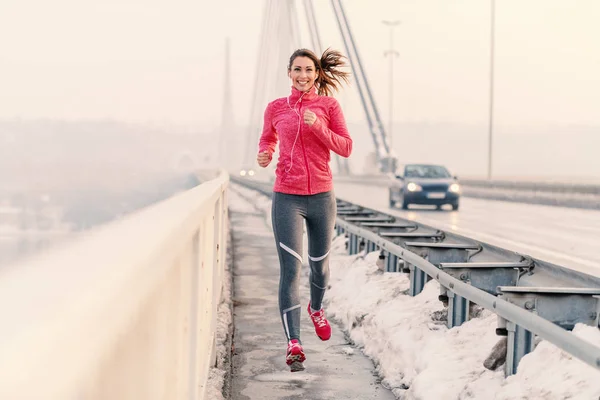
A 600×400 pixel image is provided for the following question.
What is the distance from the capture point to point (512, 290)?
491 centimetres

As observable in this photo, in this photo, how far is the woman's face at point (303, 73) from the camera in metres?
5.35

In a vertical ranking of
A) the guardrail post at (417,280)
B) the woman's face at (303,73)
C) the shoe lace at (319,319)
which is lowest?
the shoe lace at (319,319)

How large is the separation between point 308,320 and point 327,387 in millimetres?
2499

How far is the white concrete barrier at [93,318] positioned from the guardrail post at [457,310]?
3220 mm

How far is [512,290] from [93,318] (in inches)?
164

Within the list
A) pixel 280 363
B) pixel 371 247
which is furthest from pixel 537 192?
pixel 280 363

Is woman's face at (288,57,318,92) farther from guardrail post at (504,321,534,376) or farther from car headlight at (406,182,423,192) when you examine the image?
car headlight at (406,182,423,192)

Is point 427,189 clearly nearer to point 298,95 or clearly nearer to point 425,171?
point 425,171

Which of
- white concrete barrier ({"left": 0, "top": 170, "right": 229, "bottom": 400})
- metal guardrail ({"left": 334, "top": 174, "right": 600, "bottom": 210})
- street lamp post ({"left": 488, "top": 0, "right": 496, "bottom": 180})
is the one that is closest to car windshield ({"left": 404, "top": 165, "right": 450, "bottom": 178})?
metal guardrail ({"left": 334, "top": 174, "right": 600, "bottom": 210})

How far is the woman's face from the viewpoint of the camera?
535 centimetres

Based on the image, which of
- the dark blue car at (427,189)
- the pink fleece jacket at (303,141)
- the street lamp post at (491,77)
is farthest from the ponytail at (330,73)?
the street lamp post at (491,77)

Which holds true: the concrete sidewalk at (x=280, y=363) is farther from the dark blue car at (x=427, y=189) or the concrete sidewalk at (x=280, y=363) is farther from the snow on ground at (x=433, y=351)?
the dark blue car at (x=427, y=189)

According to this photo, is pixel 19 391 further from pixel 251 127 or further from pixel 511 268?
pixel 251 127

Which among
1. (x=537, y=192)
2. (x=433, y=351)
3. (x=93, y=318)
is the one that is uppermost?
(x=93, y=318)
